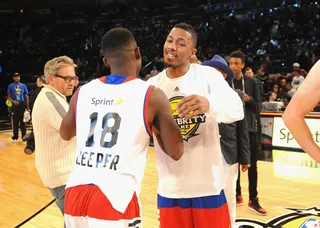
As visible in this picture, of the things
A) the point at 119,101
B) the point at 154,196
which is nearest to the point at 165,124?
the point at 119,101

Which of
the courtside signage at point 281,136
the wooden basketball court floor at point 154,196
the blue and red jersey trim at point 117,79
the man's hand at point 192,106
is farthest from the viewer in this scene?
the courtside signage at point 281,136

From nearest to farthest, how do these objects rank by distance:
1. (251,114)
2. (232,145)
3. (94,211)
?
(94,211), (232,145), (251,114)

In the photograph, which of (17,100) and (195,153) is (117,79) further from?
(17,100)

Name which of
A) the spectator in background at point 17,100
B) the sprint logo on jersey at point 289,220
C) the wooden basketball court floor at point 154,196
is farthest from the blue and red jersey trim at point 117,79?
the spectator in background at point 17,100

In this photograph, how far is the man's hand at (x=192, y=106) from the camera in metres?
2.01

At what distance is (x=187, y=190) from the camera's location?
2439 millimetres

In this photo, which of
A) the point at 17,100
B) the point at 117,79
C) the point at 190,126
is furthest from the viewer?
the point at 17,100

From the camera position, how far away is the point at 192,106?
80.1 inches

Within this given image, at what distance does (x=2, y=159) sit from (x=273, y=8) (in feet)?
48.1

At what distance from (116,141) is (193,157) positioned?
784mm

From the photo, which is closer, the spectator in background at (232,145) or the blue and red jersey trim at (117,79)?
the blue and red jersey trim at (117,79)

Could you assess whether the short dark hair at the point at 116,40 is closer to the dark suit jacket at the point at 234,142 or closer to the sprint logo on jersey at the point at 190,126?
the sprint logo on jersey at the point at 190,126

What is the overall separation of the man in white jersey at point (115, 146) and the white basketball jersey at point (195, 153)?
0.52 metres

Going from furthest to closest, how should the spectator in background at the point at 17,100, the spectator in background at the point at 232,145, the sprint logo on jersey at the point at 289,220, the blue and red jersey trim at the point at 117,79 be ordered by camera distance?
the spectator in background at the point at 17,100, the sprint logo on jersey at the point at 289,220, the spectator in background at the point at 232,145, the blue and red jersey trim at the point at 117,79
